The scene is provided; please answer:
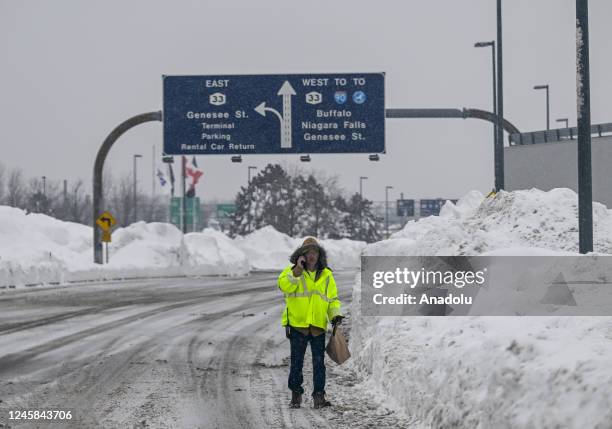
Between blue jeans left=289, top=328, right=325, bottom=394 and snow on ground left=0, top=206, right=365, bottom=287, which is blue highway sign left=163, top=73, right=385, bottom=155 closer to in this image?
snow on ground left=0, top=206, right=365, bottom=287

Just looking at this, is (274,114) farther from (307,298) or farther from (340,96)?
(307,298)

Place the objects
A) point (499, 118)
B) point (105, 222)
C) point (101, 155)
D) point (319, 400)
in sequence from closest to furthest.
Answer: point (319, 400) < point (499, 118) < point (101, 155) < point (105, 222)

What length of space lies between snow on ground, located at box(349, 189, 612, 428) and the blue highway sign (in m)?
17.7

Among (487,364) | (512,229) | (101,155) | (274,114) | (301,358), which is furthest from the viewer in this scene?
(101,155)

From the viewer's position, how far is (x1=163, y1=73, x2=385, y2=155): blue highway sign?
95.5ft

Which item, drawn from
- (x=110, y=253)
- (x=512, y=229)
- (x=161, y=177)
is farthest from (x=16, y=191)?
(x=512, y=229)

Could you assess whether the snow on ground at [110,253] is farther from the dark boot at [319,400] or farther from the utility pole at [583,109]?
the dark boot at [319,400]

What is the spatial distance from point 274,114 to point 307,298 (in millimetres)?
21535

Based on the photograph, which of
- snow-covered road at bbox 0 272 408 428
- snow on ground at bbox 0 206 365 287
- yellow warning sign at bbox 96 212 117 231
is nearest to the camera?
snow-covered road at bbox 0 272 408 428

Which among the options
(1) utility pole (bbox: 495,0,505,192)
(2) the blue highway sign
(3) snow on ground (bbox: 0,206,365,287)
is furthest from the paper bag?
(3) snow on ground (bbox: 0,206,365,287)

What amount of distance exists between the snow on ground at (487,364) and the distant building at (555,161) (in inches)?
530

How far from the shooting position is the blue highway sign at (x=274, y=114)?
1145 inches

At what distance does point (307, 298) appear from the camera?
26.3ft

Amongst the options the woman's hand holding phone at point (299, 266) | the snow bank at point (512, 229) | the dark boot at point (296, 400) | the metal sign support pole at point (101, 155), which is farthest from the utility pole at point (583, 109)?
the metal sign support pole at point (101, 155)
